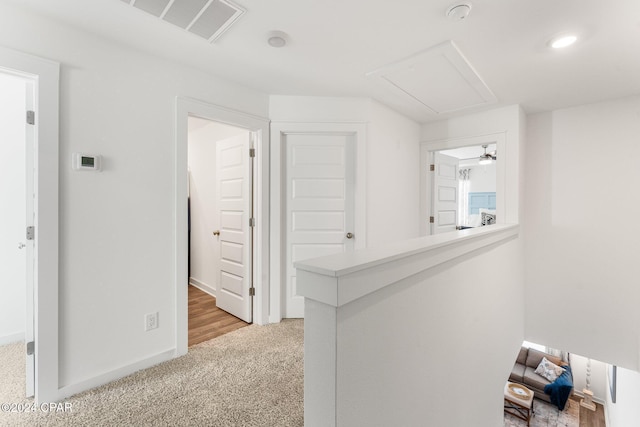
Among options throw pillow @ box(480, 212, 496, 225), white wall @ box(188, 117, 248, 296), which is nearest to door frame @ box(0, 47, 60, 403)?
white wall @ box(188, 117, 248, 296)

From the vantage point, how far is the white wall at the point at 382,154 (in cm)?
289

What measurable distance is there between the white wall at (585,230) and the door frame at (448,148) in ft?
1.79

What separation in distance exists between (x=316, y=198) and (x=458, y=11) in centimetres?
187

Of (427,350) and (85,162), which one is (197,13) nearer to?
(85,162)

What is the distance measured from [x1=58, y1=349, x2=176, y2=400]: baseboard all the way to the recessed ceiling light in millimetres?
3497

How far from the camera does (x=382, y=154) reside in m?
3.21

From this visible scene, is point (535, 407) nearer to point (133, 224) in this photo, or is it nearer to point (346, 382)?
point (346, 382)

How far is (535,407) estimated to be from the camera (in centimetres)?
537

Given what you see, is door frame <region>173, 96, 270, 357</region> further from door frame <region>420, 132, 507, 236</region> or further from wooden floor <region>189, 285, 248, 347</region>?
door frame <region>420, 132, 507, 236</region>

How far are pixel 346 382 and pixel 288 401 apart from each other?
3.60 ft

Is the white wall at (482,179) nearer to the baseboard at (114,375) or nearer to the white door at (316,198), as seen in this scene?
the white door at (316,198)

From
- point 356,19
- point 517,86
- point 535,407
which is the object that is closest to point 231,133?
point 356,19

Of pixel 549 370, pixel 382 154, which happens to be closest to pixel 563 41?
pixel 382 154

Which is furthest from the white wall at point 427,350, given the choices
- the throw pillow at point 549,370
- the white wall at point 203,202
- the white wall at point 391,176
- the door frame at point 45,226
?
the throw pillow at point 549,370
